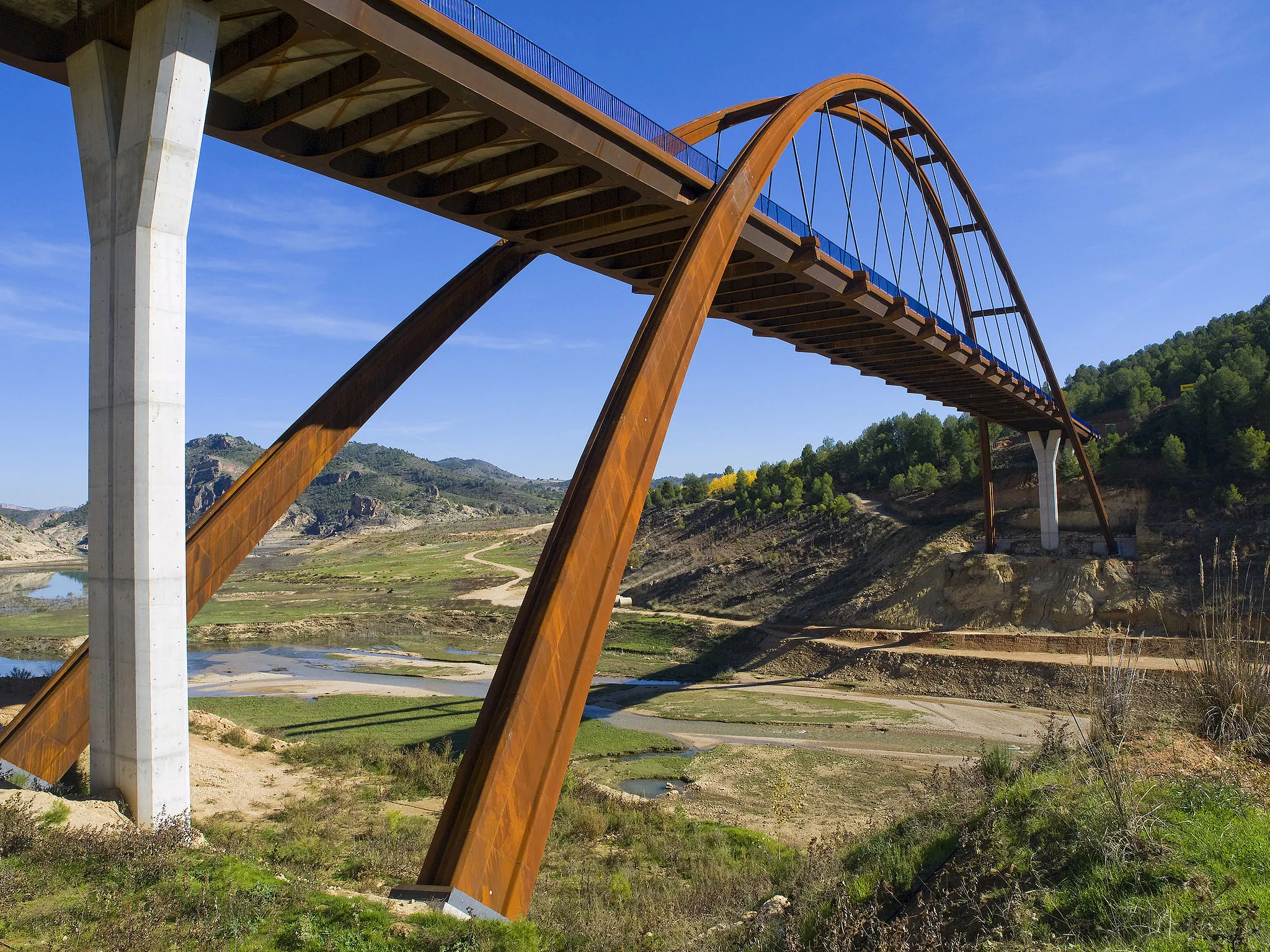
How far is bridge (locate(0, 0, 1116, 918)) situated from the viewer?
955 centimetres

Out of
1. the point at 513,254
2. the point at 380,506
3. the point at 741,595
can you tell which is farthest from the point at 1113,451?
the point at 380,506

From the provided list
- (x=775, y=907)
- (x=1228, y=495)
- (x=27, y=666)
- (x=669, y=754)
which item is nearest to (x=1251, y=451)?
(x=1228, y=495)

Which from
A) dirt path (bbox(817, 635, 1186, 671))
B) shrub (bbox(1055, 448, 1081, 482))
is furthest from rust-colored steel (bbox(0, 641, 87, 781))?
shrub (bbox(1055, 448, 1081, 482))

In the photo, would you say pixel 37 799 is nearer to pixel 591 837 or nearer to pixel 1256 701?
pixel 591 837

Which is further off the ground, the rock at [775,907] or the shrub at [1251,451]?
the shrub at [1251,451]

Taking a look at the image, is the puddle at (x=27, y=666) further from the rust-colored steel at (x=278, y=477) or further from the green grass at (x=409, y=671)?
the rust-colored steel at (x=278, y=477)

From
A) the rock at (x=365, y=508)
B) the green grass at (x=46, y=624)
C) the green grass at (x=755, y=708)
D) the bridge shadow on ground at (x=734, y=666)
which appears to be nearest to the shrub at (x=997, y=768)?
the green grass at (x=755, y=708)

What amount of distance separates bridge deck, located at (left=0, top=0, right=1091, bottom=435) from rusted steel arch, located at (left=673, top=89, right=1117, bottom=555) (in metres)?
4.80

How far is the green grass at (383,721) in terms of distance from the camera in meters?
26.7

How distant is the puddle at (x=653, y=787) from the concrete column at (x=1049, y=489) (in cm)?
3747

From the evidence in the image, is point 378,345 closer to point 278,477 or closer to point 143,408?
point 278,477

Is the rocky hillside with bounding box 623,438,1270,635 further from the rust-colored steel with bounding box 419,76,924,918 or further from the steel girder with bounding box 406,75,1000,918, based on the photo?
the rust-colored steel with bounding box 419,76,924,918

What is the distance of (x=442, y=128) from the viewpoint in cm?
1499

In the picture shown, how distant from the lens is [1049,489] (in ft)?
168
